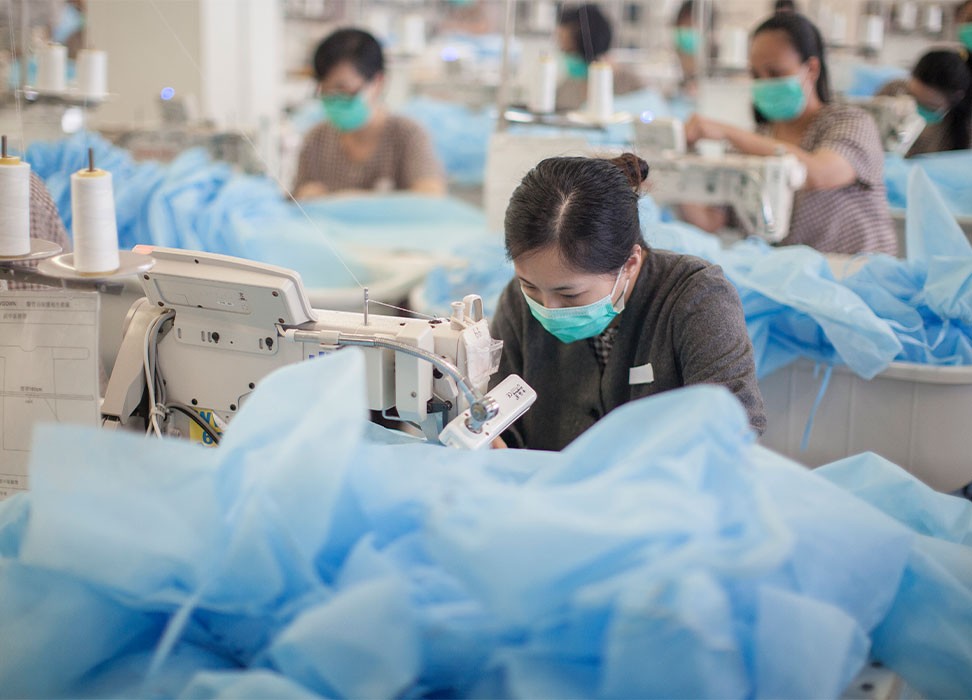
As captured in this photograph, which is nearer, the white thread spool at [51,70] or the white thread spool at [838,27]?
the white thread spool at [51,70]

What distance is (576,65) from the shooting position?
4922 millimetres

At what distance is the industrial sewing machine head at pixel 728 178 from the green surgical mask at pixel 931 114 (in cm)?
158

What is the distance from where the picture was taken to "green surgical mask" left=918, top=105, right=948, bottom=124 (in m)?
4.19

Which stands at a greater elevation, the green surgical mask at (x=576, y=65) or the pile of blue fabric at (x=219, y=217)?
the green surgical mask at (x=576, y=65)

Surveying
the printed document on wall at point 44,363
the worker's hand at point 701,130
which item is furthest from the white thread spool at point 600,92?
the printed document on wall at point 44,363

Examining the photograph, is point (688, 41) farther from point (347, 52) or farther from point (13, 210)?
point (13, 210)

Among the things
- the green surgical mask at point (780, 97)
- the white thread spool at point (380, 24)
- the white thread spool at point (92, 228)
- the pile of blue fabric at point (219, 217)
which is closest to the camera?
the white thread spool at point (92, 228)

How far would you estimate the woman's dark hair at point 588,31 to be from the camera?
16.1 feet

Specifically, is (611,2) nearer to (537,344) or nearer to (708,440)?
(537,344)

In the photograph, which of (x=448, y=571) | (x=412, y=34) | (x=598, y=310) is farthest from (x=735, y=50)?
(x=448, y=571)

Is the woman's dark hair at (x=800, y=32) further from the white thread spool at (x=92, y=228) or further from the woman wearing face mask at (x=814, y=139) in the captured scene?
the white thread spool at (x=92, y=228)

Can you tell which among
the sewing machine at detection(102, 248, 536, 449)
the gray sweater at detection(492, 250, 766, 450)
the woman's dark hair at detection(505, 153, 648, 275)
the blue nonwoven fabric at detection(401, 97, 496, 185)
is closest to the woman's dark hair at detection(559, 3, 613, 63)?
the blue nonwoven fabric at detection(401, 97, 496, 185)

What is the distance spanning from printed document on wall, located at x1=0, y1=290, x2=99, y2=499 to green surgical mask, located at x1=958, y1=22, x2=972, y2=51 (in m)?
4.22

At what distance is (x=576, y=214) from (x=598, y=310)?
0.16 meters
